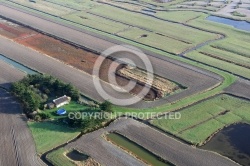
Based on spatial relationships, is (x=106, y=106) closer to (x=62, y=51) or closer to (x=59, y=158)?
(x=59, y=158)

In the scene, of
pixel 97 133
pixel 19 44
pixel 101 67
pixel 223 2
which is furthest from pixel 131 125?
pixel 223 2

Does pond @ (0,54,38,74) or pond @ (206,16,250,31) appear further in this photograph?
pond @ (206,16,250,31)

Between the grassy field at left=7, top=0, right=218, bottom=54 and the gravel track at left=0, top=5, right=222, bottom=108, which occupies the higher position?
the grassy field at left=7, top=0, right=218, bottom=54

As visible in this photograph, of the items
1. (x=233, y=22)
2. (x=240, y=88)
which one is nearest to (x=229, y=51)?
(x=240, y=88)

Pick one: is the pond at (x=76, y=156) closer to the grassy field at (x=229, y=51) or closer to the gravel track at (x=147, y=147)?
the gravel track at (x=147, y=147)

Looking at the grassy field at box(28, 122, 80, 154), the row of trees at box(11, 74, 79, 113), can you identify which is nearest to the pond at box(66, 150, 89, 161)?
the grassy field at box(28, 122, 80, 154)

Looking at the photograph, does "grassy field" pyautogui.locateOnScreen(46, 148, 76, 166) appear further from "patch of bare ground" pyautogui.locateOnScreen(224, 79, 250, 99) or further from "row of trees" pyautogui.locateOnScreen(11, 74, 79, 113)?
"patch of bare ground" pyautogui.locateOnScreen(224, 79, 250, 99)

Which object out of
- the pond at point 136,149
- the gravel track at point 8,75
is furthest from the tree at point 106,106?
the gravel track at point 8,75

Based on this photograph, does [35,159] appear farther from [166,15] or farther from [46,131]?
[166,15]
